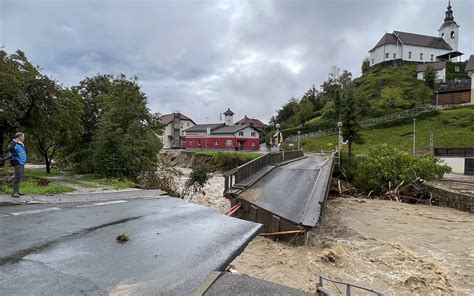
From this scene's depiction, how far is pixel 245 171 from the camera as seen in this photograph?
59.7ft

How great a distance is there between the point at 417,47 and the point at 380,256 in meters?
106

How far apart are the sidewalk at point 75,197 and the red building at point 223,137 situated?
5675 centimetres

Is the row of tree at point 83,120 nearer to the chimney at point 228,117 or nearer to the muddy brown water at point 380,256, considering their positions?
the muddy brown water at point 380,256

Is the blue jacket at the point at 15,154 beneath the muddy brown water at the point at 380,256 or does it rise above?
above

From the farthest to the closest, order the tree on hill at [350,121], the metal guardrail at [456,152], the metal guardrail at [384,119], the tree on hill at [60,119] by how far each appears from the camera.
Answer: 1. the metal guardrail at [384,119]
2. the tree on hill at [350,121]
3. the metal guardrail at [456,152]
4. the tree on hill at [60,119]

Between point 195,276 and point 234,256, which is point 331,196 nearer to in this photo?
point 234,256

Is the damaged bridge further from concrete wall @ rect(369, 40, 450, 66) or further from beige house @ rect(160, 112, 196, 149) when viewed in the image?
concrete wall @ rect(369, 40, 450, 66)

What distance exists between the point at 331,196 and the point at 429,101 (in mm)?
58930

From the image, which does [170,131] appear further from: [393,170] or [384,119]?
[393,170]

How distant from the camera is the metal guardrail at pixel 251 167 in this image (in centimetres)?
1492

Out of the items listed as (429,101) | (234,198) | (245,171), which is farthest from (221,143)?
(234,198)

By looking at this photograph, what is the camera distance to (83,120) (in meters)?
23.5

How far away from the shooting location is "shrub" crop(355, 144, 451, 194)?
997 inches

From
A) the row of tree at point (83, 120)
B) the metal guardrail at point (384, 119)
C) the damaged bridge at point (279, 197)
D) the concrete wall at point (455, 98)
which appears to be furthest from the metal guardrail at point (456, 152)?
the concrete wall at point (455, 98)
